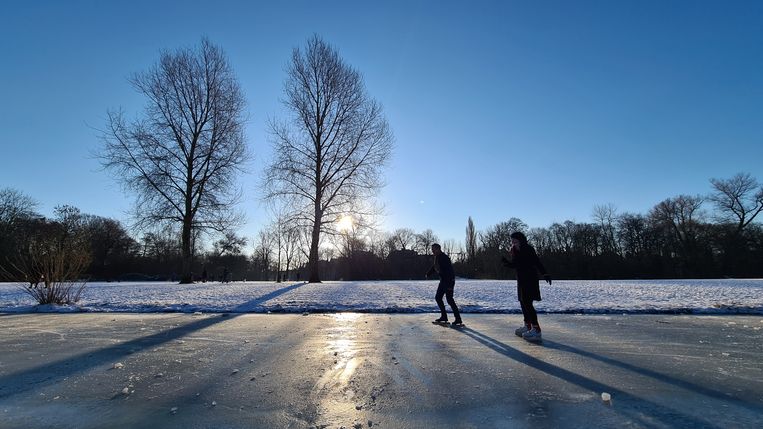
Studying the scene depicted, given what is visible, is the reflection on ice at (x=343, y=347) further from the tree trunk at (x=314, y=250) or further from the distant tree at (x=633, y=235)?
the distant tree at (x=633, y=235)

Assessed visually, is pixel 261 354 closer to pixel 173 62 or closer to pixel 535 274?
pixel 535 274

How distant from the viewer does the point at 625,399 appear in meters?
3.78

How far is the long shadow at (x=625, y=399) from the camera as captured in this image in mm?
3223

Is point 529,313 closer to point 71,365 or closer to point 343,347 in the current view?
point 343,347

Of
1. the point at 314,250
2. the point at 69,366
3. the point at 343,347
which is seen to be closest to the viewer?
the point at 69,366

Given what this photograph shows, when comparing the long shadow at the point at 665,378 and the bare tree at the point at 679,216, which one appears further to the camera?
the bare tree at the point at 679,216

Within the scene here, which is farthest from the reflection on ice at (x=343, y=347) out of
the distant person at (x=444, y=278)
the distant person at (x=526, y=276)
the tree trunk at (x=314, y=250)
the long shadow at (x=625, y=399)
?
the tree trunk at (x=314, y=250)

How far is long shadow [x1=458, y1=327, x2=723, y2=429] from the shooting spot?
3.22m

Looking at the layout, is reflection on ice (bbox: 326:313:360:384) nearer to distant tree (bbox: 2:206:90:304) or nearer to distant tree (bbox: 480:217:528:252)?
distant tree (bbox: 2:206:90:304)

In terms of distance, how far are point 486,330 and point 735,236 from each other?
250ft

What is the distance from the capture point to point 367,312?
12078 mm

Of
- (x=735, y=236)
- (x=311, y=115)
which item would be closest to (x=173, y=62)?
(x=311, y=115)

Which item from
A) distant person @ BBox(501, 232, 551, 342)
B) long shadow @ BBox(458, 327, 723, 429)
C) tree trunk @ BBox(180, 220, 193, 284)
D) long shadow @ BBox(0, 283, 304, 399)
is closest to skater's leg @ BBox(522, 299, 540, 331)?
distant person @ BBox(501, 232, 551, 342)

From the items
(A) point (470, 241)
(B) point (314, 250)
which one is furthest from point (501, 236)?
(B) point (314, 250)
